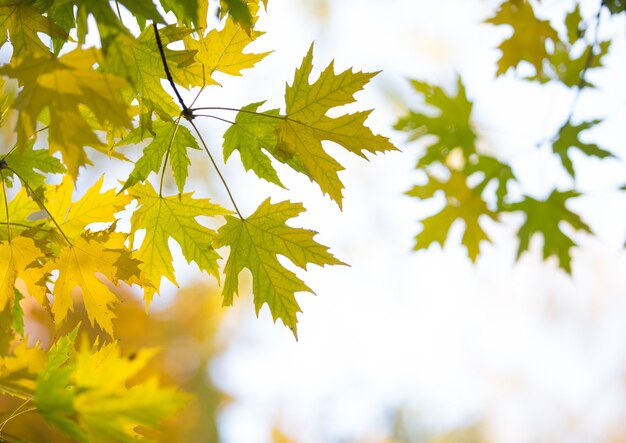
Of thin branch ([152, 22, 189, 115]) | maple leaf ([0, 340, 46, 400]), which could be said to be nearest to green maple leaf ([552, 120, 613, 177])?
thin branch ([152, 22, 189, 115])

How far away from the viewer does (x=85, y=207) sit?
4.72ft

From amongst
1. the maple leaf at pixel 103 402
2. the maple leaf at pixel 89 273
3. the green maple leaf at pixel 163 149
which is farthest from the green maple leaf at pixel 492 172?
the maple leaf at pixel 103 402

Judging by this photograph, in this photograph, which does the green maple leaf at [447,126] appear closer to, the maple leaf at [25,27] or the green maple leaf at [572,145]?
the green maple leaf at [572,145]

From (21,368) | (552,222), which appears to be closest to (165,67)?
(21,368)

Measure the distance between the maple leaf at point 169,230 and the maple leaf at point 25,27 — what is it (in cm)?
41

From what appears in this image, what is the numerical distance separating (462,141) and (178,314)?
30.9ft

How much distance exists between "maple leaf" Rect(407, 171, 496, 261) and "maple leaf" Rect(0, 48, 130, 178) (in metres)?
2.00

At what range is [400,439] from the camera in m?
14.9

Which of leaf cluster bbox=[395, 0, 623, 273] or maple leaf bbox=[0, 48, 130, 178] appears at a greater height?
leaf cluster bbox=[395, 0, 623, 273]

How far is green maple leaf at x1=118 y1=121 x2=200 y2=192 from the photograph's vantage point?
1.31 meters

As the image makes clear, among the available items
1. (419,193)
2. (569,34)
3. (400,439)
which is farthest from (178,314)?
(569,34)

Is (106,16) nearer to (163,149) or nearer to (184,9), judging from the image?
(184,9)

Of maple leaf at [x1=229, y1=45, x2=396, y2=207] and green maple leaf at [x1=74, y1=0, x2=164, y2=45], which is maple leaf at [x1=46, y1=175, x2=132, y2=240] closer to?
maple leaf at [x1=229, y1=45, x2=396, y2=207]

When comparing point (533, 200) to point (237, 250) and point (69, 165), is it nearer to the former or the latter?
point (237, 250)
